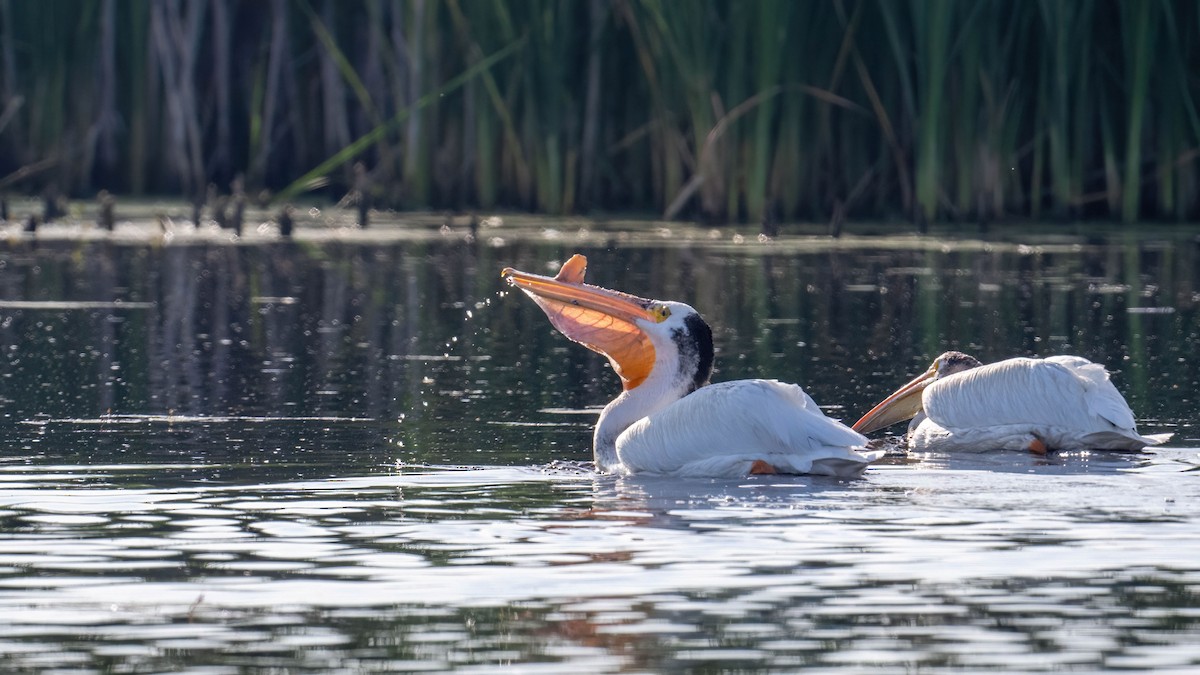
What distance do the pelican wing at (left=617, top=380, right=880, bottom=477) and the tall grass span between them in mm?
10400

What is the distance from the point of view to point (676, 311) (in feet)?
28.3

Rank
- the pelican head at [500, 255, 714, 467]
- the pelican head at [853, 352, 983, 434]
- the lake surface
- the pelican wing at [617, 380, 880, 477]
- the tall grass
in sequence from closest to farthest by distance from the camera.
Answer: the lake surface < the pelican wing at [617, 380, 880, 477] < the pelican head at [500, 255, 714, 467] < the pelican head at [853, 352, 983, 434] < the tall grass

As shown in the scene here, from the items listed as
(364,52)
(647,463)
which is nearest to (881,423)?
(647,463)

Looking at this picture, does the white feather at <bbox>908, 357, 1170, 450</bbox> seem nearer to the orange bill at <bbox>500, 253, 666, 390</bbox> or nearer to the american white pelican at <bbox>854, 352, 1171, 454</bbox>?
the american white pelican at <bbox>854, 352, 1171, 454</bbox>

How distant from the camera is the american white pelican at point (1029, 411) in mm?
8367

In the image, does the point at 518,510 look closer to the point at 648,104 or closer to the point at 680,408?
the point at 680,408

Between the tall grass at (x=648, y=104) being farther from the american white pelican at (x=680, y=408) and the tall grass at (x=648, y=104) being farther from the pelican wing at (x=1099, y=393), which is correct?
the american white pelican at (x=680, y=408)

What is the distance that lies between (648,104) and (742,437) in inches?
511

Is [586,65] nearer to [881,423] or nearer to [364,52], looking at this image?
[364,52]

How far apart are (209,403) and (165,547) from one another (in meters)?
3.51

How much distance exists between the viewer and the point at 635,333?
28.6 ft

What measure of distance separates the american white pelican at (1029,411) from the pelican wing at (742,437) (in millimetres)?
932

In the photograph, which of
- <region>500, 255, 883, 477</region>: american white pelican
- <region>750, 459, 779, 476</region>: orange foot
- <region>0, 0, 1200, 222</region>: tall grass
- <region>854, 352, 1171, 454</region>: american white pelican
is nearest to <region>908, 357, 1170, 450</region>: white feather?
<region>854, 352, 1171, 454</region>: american white pelican

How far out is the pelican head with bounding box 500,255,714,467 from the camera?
8.53 m
